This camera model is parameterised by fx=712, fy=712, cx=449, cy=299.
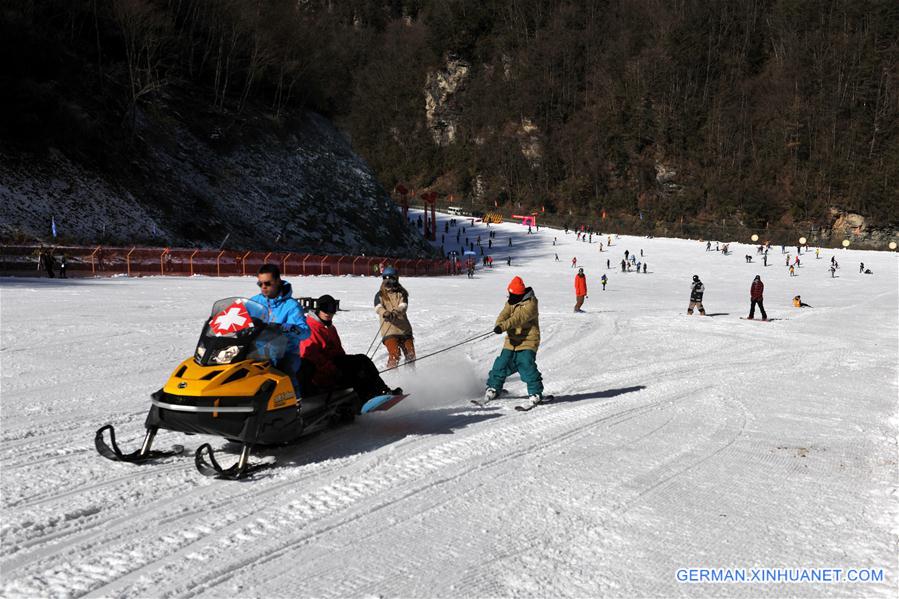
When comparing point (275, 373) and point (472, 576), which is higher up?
point (275, 373)

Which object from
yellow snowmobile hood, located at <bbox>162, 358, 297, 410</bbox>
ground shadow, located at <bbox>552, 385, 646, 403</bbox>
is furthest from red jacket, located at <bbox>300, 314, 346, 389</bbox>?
ground shadow, located at <bbox>552, 385, 646, 403</bbox>

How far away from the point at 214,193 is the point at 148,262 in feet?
56.3

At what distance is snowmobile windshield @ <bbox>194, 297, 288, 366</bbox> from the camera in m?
6.12

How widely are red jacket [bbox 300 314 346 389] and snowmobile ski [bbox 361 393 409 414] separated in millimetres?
448

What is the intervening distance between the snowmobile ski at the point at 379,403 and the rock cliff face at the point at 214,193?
30.5m

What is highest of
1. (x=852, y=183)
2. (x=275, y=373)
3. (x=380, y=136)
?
(x=380, y=136)

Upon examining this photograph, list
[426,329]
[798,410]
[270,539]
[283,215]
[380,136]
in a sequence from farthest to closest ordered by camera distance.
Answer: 1. [380,136]
2. [283,215]
3. [426,329]
4. [798,410]
5. [270,539]

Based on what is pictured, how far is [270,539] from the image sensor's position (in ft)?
15.8

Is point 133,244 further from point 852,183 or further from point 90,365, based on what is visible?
point 852,183

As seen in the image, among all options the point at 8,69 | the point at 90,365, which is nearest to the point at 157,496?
the point at 90,365

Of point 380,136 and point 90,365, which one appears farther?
point 380,136

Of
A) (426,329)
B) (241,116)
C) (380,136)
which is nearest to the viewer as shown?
(426,329)

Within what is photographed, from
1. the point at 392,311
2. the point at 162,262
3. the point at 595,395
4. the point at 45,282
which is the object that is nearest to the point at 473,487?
the point at 392,311

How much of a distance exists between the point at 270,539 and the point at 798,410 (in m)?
7.58
